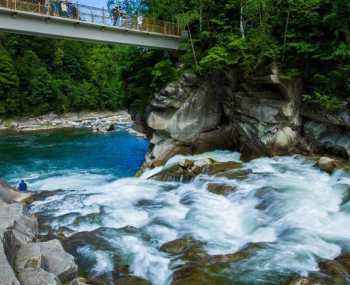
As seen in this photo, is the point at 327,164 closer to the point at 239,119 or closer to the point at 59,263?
the point at 239,119

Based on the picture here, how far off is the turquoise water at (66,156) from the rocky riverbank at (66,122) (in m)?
5.56

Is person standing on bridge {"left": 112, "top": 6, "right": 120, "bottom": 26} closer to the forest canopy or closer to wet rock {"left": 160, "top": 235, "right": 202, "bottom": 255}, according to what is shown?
the forest canopy

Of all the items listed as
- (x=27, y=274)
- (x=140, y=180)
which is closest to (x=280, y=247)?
(x=27, y=274)

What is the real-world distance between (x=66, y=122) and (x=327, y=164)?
5275 cm

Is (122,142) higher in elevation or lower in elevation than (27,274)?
lower

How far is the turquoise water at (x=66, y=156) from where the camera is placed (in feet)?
92.1

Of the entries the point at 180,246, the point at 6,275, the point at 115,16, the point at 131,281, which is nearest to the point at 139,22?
the point at 115,16

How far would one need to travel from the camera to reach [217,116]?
26.5m

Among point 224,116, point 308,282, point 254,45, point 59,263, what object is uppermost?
point 254,45

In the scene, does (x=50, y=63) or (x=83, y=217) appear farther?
(x=50, y=63)

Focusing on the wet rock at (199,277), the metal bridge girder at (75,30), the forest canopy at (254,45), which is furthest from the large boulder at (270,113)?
the wet rock at (199,277)

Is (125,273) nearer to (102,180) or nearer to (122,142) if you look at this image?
(102,180)

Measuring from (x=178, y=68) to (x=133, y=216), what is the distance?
1336cm

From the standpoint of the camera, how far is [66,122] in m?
64.6
